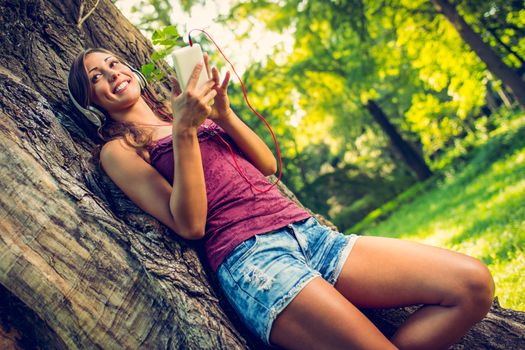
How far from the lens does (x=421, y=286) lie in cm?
224

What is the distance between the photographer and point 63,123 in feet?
8.56

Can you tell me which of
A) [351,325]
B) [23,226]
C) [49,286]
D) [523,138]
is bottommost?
[523,138]

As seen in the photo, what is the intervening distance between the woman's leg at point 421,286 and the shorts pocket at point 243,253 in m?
0.48

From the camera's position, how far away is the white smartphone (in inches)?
86.6

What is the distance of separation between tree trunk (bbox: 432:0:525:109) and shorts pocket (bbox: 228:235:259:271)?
9087 millimetres

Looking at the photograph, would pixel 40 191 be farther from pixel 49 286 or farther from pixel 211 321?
pixel 211 321

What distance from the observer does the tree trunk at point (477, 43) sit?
9578mm

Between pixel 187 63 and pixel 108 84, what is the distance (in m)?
0.65

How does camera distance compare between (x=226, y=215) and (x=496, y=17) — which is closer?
(x=226, y=215)

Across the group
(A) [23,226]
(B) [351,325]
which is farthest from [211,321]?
(A) [23,226]

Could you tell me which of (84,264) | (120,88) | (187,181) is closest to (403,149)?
(120,88)

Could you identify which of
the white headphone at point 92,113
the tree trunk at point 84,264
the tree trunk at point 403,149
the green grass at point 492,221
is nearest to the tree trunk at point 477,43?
the green grass at point 492,221

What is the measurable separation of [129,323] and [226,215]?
2.23 ft

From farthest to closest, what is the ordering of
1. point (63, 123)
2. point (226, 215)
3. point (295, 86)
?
point (295, 86) → point (63, 123) → point (226, 215)
